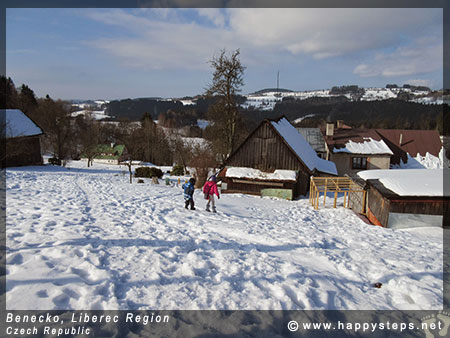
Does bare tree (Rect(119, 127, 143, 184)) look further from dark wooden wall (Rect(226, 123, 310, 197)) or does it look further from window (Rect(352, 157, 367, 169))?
window (Rect(352, 157, 367, 169))

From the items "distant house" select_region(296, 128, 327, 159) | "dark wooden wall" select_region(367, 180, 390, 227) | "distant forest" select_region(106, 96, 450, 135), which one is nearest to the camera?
"dark wooden wall" select_region(367, 180, 390, 227)

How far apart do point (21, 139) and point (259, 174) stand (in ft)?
78.7

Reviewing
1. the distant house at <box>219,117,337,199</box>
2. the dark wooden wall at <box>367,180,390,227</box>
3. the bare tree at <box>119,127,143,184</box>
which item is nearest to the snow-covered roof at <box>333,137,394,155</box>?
the distant house at <box>219,117,337,199</box>

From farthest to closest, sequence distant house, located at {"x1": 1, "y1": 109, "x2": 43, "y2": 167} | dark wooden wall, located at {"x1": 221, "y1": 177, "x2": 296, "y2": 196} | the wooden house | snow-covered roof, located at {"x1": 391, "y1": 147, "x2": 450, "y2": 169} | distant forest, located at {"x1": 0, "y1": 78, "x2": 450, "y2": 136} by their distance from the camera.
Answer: distant forest, located at {"x1": 0, "y1": 78, "x2": 450, "y2": 136} → the wooden house → snow-covered roof, located at {"x1": 391, "y1": 147, "x2": 450, "y2": 169} → distant house, located at {"x1": 1, "y1": 109, "x2": 43, "y2": 167} → dark wooden wall, located at {"x1": 221, "y1": 177, "x2": 296, "y2": 196}

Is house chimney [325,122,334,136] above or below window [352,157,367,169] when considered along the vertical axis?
above

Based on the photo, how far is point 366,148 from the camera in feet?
111

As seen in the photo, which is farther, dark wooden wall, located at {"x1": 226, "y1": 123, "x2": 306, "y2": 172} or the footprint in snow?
dark wooden wall, located at {"x1": 226, "y1": 123, "x2": 306, "y2": 172}

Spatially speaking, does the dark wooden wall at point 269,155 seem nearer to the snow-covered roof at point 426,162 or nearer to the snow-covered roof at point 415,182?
the snow-covered roof at point 415,182

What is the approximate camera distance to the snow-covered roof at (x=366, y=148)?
33.1 metres

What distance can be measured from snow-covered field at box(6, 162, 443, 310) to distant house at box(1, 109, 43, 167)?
62.1 feet

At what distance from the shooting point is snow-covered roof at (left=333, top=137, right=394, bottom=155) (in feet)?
108

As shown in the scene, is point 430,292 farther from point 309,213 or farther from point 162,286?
point 309,213

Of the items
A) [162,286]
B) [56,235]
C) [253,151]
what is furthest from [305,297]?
[253,151]

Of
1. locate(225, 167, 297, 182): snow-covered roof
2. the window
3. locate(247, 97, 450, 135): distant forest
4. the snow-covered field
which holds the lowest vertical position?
the snow-covered field
